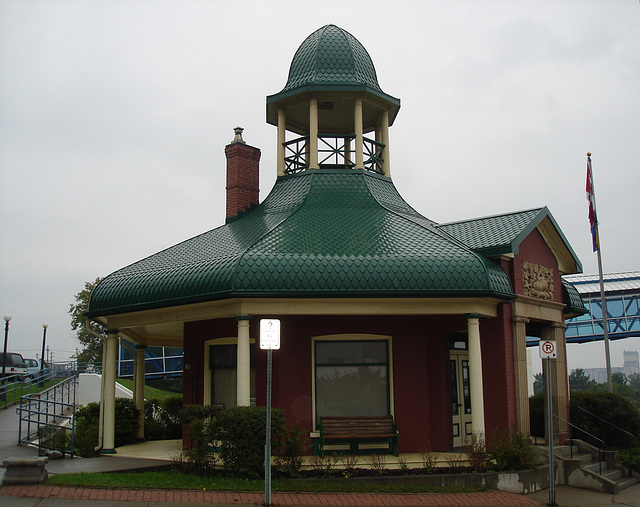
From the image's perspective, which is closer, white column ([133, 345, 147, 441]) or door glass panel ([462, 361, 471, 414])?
door glass panel ([462, 361, 471, 414])

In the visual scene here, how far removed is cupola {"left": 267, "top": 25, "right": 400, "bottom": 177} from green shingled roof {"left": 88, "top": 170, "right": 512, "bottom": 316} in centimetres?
203

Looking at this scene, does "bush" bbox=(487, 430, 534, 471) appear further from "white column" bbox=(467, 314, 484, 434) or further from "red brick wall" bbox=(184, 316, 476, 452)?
"red brick wall" bbox=(184, 316, 476, 452)

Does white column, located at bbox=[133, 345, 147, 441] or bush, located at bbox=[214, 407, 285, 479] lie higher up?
white column, located at bbox=[133, 345, 147, 441]

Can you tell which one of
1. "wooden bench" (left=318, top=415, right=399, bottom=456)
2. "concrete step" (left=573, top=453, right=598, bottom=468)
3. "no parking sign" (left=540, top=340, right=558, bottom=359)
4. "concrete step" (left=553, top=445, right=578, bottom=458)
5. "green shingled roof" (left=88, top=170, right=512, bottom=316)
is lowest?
"concrete step" (left=573, top=453, right=598, bottom=468)

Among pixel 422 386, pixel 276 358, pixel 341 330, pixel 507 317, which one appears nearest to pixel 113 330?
pixel 276 358

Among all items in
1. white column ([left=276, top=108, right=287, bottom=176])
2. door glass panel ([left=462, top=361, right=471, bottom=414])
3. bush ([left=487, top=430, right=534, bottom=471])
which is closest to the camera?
bush ([left=487, top=430, right=534, bottom=471])

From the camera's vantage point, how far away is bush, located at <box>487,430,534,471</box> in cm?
1240

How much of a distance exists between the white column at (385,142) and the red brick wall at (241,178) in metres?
3.47

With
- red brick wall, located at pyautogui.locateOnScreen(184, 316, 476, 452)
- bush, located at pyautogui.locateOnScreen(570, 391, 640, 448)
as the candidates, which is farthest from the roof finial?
bush, located at pyautogui.locateOnScreen(570, 391, 640, 448)

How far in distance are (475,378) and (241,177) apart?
8.66 meters

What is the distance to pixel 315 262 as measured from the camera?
43.4ft

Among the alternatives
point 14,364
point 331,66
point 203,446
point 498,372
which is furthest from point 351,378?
point 14,364

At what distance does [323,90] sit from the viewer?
17906 millimetres

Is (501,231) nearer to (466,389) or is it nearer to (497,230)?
(497,230)
